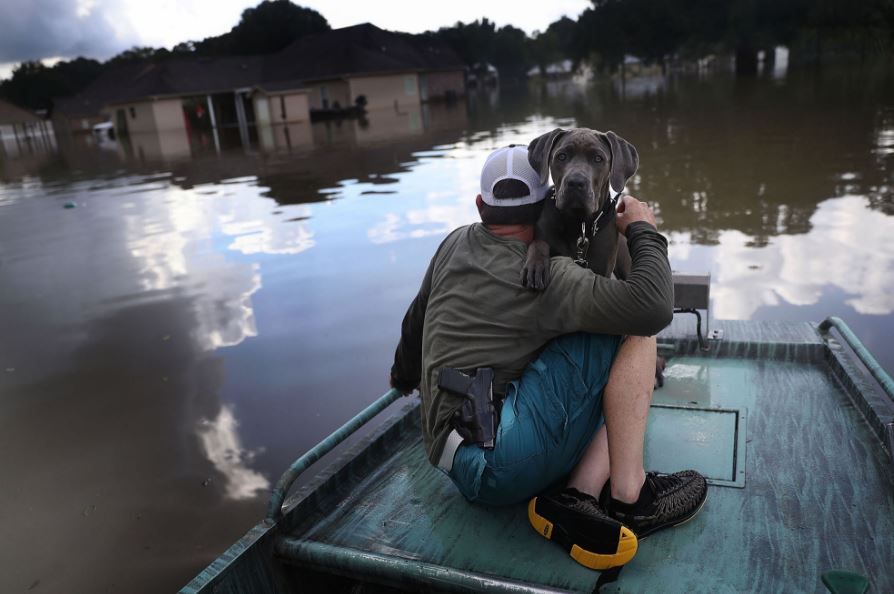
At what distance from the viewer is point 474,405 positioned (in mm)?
2428

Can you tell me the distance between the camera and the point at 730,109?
2302cm

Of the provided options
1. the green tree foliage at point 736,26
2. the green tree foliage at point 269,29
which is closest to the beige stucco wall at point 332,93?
the green tree foliage at point 736,26

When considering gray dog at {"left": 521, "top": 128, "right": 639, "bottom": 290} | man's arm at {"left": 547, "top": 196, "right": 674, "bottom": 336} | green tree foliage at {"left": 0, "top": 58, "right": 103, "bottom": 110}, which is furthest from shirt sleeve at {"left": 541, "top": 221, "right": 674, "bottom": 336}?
green tree foliage at {"left": 0, "top": 58, "right": 103, "bottom": 110}

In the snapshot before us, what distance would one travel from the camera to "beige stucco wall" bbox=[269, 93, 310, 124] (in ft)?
135

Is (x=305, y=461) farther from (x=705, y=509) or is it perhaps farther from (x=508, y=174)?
(x=705, y=509)

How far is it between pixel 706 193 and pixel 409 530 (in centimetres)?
941

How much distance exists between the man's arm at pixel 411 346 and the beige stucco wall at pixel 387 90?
44581mm

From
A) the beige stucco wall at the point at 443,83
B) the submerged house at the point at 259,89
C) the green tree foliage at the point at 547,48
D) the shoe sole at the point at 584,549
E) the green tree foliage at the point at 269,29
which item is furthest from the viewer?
the green tree foliage at the point at 547,48

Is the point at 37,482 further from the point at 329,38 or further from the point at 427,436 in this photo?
the point at 329,38

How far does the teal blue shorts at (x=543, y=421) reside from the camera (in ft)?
7.95

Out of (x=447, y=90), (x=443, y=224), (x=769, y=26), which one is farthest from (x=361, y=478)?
(x=447, y=90)

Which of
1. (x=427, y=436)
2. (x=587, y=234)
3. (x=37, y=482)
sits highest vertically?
(x=587, y=234)

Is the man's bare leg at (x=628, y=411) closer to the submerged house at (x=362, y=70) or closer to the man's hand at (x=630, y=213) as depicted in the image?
the man's hand at (x=630, y=213)

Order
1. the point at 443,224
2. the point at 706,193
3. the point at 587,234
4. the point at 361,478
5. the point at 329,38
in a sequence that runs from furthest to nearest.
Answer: the point at 329,38, the point at 706,193, the point at 443,224, the point at 361,478, the point at 587,234
